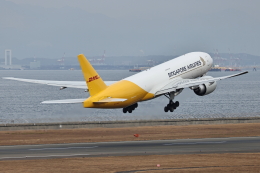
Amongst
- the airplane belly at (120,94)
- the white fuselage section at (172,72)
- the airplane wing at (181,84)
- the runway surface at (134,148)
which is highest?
the white fuselage section at (172,72)

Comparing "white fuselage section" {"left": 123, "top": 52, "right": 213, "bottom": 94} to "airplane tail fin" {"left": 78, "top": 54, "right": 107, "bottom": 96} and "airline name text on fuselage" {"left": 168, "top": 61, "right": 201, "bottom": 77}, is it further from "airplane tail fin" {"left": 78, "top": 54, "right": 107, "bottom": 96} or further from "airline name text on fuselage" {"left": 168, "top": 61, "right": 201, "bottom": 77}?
"airplane tail fin" {"left": 78, "top": 54, "right": 107, "bottom": 96}

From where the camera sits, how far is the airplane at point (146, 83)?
56.3 m

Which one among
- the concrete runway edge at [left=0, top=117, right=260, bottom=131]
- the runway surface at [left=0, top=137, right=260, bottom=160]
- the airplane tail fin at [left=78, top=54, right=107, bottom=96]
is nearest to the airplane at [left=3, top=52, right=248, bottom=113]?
the airplane tail fin at [left=78, top=54, right=107, bottom=96]

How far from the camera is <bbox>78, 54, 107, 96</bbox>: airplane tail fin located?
5453cm

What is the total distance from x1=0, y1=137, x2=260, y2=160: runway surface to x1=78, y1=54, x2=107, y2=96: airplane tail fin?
6.07 metres

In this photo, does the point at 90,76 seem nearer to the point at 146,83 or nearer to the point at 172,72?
the point at 146,83

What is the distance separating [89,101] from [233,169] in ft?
67.7

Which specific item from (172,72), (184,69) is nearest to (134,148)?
(172,72)

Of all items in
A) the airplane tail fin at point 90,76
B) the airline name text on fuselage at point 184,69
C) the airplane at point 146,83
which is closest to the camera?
the airplane tail fin at point 90,76

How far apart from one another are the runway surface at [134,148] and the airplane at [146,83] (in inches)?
191

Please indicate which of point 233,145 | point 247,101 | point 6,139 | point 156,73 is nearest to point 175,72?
point 156,73

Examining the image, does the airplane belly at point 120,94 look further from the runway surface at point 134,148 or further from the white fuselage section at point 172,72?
the runway surface at point 134,148

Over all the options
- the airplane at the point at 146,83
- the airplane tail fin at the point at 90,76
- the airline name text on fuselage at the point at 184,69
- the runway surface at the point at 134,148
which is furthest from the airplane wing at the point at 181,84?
the airplane tail fin at the point at 90,76

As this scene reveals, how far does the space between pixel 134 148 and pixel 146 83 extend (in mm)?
12546
